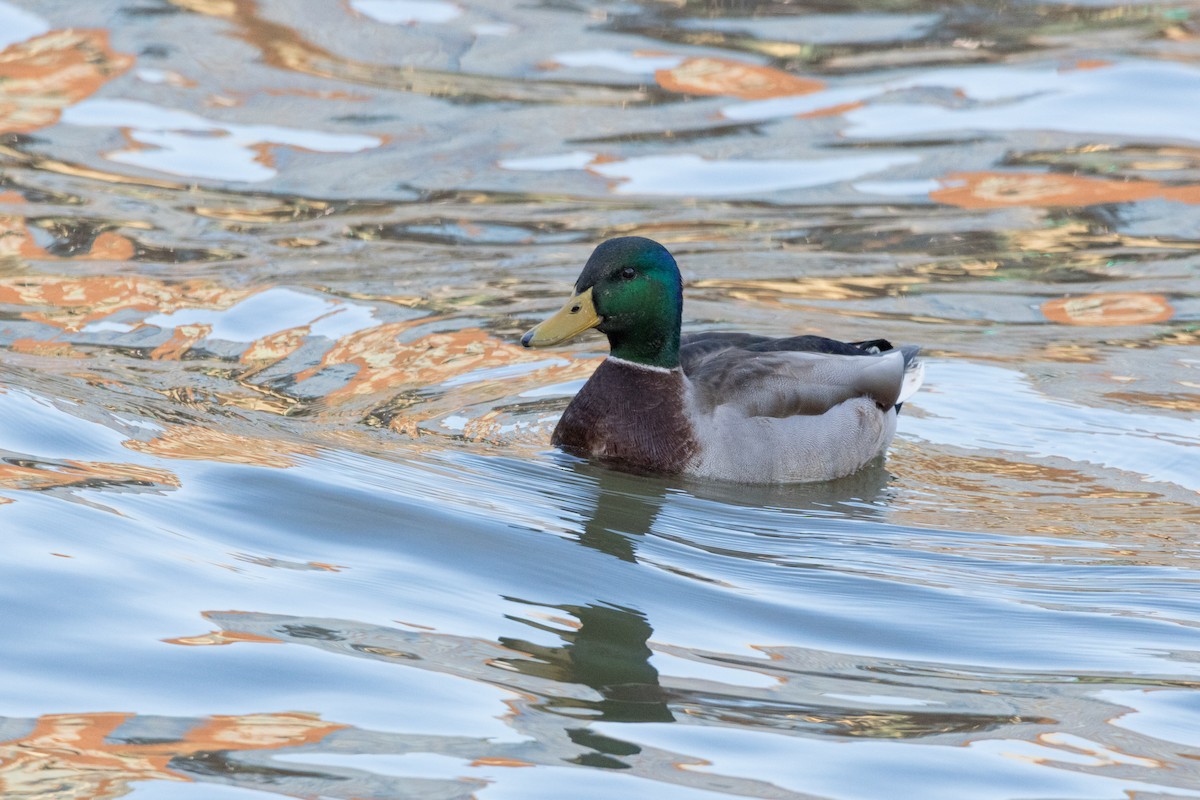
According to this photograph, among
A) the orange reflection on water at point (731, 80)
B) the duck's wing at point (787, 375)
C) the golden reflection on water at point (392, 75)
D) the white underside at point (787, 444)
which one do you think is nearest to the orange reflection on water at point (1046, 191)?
the orange reflection on water at point (731, 80)

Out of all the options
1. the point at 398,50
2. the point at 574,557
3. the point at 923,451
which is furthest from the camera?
the point at 398,50

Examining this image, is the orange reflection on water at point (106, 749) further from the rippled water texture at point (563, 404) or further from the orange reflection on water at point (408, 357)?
the orange reflection on water at point (408, 357)

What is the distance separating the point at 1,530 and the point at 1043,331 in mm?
5519

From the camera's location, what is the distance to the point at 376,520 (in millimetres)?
5316

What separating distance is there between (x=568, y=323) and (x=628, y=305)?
10.7 inches

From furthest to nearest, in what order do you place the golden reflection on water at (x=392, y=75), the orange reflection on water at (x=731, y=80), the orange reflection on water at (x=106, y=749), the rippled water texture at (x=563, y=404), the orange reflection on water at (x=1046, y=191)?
the orange reflection on water at (x=731, y=80)
the golden reflection on water at (x=392, y=75)
the orange reflection on water at (x=1046, y=191)
the rippled water texture at (x=563, y=404)
the orange reflection on water at (x=106, y=749)

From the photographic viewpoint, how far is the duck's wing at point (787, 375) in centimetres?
679

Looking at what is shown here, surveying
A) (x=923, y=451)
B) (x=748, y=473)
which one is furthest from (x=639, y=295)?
(x=923, y=451)

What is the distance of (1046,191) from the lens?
1082 centimetres

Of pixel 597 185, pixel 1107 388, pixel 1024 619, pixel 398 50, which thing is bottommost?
pixel 1024 619

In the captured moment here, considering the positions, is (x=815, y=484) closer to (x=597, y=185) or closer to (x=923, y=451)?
(x=923, y=451)

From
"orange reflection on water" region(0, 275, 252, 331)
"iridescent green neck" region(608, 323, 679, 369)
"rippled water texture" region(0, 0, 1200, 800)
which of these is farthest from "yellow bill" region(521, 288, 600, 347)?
"orange reflection on water" region(0, 275, 252, 331)

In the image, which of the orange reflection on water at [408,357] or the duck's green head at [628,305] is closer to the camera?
the duck's green head at [628,305]

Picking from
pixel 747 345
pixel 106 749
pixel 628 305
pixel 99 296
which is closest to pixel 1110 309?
pixel 747 345
